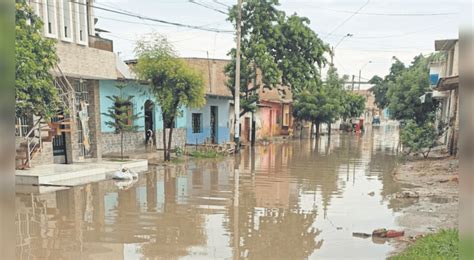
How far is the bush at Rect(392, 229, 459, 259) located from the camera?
17.7ft

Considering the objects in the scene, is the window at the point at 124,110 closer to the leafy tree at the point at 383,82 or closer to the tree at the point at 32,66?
the tree at the point at 32,66

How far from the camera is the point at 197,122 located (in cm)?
2591

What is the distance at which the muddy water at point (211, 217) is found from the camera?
6711 millimetres

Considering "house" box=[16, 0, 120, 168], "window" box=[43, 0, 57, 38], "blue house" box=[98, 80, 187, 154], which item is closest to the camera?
"house" box=[16, 0, 120, 168]

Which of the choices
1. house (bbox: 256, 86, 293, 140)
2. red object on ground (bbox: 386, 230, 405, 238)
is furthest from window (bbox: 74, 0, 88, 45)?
house (bbox: 256, 86, 293, 140)

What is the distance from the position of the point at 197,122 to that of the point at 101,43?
10267mm

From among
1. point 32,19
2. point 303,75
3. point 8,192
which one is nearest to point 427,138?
point 303,75

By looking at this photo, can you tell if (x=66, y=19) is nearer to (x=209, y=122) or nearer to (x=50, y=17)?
(x=50, y=17)

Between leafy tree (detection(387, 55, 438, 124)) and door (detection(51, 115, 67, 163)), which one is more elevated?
leafy tree (detection(387, 55, 438, 124))

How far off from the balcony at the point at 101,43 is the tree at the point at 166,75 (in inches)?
41.2

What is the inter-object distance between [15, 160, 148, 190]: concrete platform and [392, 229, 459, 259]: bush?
926 centimetres

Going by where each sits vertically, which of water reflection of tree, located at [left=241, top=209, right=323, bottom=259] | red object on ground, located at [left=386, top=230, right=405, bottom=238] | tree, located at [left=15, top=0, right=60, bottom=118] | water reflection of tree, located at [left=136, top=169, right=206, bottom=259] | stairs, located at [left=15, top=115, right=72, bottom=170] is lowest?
water reflection of tree, located at [left=241, top=209, right=323, bottom=259]

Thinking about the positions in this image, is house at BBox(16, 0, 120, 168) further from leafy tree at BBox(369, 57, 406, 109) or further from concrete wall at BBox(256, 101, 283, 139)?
leafy tree at BBox(369, 57, 406, 109)

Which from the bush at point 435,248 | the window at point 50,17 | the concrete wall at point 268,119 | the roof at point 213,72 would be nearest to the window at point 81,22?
the window at point 50,17
